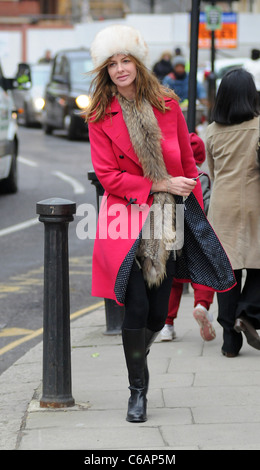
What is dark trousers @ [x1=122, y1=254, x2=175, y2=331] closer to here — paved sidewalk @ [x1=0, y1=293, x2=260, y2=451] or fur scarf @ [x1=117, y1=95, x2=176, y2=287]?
fur scarf @ [x1=117, y1=95, x2=176, y2=287]

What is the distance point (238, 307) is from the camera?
243 inches

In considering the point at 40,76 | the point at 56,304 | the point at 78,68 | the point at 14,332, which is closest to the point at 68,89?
the point at 78,68

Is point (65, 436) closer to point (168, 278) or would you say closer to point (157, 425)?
point (157, 425)

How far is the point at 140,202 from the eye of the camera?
476cm

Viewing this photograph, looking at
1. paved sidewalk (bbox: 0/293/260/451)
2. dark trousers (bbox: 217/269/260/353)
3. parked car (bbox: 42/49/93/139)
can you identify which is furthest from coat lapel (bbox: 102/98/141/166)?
parked car (bbox: 42/49/93/139)

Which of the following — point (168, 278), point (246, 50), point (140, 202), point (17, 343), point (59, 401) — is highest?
point (140, 202)

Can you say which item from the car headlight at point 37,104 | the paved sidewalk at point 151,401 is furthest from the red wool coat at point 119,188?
the car headlight at point 37,104

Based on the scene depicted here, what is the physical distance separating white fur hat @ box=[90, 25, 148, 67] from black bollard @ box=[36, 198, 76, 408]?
0.73m

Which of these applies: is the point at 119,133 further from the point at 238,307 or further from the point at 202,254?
the point at 238,307

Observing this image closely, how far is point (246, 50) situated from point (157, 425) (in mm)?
33598

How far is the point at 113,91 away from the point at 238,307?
180 centimetres

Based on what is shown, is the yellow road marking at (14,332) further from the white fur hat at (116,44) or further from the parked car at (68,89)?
the parked car at (68,89)

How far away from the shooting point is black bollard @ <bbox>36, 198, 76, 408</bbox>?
5.04 meters

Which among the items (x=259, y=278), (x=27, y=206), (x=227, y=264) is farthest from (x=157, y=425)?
(x=27, y=206)
